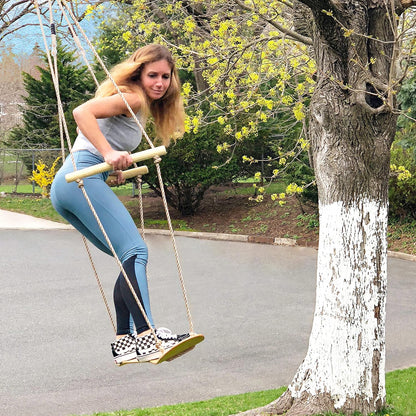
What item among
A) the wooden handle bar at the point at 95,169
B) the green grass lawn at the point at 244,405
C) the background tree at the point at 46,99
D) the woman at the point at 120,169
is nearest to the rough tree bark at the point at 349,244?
the green grass lawn at the point at 244,405

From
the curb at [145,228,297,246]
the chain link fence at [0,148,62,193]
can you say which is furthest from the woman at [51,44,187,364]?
the chain link fence at [0,148,62,193]

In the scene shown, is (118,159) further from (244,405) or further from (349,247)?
(244,405)

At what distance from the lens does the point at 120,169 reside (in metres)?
3.43

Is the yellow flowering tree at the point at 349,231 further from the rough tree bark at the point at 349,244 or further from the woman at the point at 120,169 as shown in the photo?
the woman at the point at 120,169

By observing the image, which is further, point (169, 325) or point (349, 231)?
point (169, 325)

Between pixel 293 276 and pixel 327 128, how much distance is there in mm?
7510

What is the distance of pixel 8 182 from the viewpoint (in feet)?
96.4

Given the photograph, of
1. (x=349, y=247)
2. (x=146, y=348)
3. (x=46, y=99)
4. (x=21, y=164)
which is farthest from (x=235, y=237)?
(x=46, y=99)

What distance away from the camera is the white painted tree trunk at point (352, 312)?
6.13m

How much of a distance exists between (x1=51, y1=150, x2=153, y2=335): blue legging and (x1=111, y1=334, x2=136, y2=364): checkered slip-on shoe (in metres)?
0.14

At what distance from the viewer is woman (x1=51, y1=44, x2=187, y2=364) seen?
139 inches

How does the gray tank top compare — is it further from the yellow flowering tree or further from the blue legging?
the yellow flowering tree

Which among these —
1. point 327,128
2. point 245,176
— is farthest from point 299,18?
point 245,176

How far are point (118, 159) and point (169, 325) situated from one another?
7057mm
